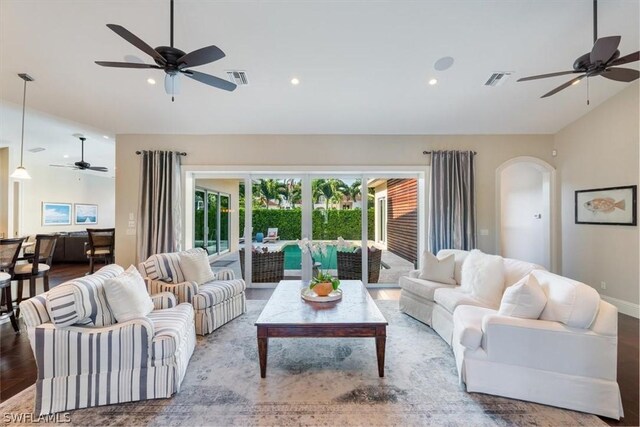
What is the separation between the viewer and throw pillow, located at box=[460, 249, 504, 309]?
3.06 m

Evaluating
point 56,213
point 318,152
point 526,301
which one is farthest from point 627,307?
point 56,213

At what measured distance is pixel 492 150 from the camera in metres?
5.28

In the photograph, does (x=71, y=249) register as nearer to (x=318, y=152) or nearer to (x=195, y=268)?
(x=195, y=268)

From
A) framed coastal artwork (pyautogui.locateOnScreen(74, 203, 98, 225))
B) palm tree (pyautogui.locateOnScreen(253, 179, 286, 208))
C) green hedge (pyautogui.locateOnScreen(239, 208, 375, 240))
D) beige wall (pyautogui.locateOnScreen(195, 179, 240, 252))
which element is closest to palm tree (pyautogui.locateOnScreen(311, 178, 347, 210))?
green hedge (pyautogui.locateOnScreen(239, 208, 375, 240))

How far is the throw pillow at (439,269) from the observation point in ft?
12.6

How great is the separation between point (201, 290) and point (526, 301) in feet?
11.1

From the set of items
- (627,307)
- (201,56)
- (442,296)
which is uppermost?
(201,56)

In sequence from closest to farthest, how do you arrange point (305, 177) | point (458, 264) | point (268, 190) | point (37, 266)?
point (37, 266), point (458, 264), point (305, 177), point (268, 190)

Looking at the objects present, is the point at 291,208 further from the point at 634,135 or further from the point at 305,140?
the point at 634,135

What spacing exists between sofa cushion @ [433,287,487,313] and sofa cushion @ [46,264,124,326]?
3.26 m

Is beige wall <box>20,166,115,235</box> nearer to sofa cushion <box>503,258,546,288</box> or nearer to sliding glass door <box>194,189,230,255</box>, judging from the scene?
sliding glass door <box>194,189,230,255</box>

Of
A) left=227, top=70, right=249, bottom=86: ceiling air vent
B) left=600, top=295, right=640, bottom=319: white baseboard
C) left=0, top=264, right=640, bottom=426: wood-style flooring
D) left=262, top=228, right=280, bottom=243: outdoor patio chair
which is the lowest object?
left=0, top=264, right=640, bottom=426: wood-style flooring

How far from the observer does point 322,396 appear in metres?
2.24
